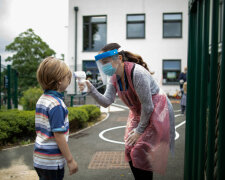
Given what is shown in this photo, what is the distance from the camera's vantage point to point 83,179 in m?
3.34

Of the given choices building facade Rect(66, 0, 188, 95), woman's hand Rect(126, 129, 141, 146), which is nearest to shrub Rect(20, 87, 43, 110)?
woman's hand Rect(126, 129, 141, 146)

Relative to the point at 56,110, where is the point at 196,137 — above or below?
below

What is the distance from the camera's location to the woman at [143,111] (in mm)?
2131

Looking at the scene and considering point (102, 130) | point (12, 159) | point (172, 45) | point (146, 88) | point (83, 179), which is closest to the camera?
point (146, 88)

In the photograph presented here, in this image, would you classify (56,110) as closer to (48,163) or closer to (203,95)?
(48,163)

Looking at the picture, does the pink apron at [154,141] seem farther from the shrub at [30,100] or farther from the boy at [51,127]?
the shrub at [30,100]

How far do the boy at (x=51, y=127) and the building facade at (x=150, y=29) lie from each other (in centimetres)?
1479

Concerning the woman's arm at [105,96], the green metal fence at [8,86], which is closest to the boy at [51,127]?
the woman's arm at [105,96]

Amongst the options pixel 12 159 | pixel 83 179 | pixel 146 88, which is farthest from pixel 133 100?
pixel 12 159

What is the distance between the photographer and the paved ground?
3.44 meters

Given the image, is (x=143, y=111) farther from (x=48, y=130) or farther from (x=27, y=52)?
(x=27, y=52)

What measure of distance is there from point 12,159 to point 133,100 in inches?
116

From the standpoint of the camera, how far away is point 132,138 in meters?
2.27

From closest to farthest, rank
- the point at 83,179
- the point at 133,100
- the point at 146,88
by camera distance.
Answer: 1. the point at 146,88
2. the point at 133,100
3. the point at 83,179
